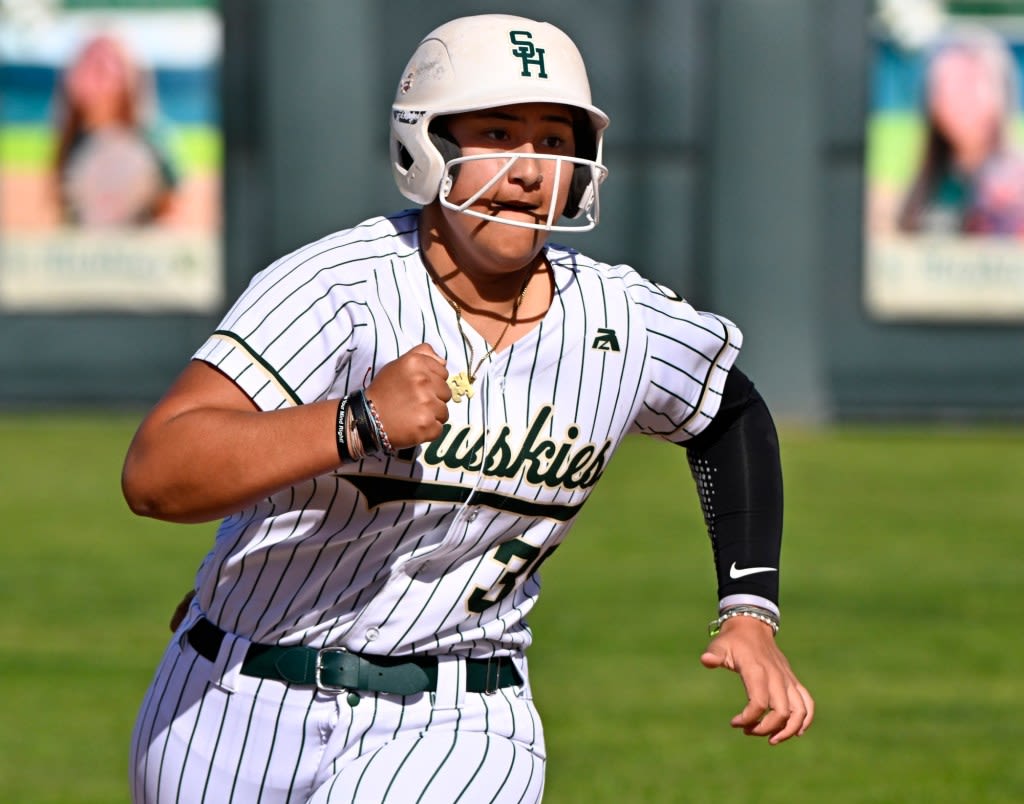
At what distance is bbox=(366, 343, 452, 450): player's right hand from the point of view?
3166 mm

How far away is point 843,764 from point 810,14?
1347 cm

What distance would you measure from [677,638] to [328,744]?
21.4 ft

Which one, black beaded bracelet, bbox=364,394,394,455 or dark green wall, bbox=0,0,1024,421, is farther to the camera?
dark green wall, bbox=0,0,1024,421

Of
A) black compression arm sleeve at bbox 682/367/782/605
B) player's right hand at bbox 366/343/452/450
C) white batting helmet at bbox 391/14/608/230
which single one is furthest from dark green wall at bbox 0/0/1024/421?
player's right hand at bbox 366/343/452/450

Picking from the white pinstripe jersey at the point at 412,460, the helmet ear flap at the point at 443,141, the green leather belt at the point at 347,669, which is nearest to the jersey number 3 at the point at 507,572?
the white pinstripe jersey at the point at 412,460

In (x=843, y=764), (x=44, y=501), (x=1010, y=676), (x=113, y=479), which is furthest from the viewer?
(x=113, y=479)

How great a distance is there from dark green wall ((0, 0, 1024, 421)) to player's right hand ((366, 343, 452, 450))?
55.5ft

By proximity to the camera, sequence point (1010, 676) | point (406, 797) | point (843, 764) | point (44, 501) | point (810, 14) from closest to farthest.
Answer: point (406, 797) → point (843, 764) → point (1010, 676) → point (44, 501) → point (810, 14)

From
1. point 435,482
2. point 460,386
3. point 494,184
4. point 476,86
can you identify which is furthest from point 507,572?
point 476,86

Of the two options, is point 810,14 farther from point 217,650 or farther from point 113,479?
point 217,650

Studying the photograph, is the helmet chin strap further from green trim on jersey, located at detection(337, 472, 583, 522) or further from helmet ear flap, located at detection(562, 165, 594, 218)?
green trim on jersey, located at detection(337, 472, 583, 522)

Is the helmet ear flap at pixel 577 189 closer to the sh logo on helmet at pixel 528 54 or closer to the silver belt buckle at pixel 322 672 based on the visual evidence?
the sh logo on helmet at pixel 528 54

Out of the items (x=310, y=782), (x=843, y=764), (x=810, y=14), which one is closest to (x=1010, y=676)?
(x=843, y=764)

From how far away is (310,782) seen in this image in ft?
12.2
